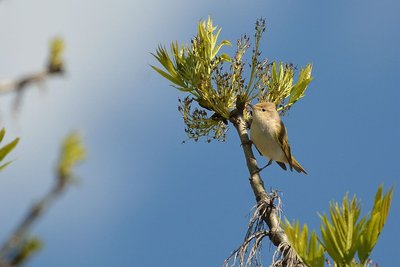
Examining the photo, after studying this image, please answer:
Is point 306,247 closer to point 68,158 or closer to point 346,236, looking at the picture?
point 346,236

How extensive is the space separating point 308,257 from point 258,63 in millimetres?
3058

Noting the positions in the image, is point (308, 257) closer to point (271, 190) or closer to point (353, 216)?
point (353, 216)

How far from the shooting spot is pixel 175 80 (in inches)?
330

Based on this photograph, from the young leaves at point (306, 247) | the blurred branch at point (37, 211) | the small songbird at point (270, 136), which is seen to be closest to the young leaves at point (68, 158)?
the blurred branch at point (37, 211)

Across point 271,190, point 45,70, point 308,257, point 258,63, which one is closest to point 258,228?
point 271,190

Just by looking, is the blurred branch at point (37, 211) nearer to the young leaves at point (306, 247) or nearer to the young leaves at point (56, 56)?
the young leaves at point (56, 56)

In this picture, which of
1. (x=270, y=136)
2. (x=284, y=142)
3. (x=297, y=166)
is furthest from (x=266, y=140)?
(x=297, y=166)

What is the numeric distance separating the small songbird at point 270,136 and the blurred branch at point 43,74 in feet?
18.3

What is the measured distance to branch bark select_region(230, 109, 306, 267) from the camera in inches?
263

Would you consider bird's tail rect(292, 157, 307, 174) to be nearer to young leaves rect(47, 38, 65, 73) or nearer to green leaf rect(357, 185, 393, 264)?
green leaf rect(357, 185, 393, 264)

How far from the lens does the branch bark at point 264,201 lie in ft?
21.9

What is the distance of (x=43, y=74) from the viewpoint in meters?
2.60

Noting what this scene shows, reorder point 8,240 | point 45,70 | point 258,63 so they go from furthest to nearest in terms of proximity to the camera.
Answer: point 258,63 → point 45,70 → point 8,240

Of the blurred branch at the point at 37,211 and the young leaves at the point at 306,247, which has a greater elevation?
the young leaves at the point at 306,247
